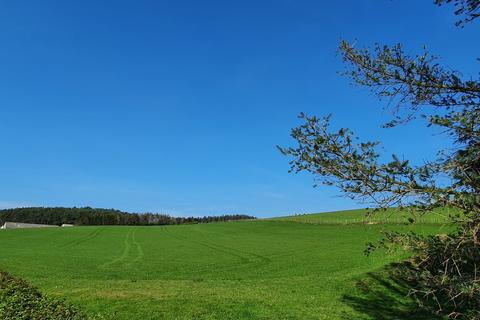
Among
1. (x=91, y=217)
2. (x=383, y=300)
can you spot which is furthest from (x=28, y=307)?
(x=91, y=217)

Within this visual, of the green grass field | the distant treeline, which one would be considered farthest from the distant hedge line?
the distant treeline

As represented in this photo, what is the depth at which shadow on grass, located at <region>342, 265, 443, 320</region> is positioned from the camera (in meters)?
14.7

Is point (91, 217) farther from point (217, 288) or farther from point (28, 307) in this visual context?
point (28, 307)

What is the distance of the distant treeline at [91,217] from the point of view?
6206 inches

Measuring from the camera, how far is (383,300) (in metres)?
16.8

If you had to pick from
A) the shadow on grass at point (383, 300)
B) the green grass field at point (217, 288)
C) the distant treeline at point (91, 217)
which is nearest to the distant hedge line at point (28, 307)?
the green grass field at point (217, 288)

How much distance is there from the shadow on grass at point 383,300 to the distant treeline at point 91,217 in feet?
410

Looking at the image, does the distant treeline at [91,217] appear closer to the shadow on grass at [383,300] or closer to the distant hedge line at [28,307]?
the shadow on grass at [383,300]

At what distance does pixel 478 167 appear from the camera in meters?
5.93

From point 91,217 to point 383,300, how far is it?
5988 inches

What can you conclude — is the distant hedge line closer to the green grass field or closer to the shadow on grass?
the green grass field

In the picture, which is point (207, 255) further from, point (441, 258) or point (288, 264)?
point (441, 258)

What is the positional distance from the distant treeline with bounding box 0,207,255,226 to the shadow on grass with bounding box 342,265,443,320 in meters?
125

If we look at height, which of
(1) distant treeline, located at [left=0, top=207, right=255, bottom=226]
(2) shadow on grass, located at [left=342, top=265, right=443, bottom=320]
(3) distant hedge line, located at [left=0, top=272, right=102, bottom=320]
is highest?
(1) distant treeline, located at [left=0, top=207, right=255, bottom=226]
